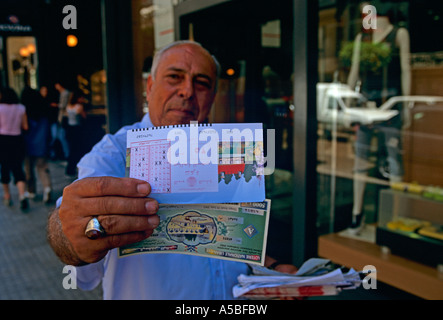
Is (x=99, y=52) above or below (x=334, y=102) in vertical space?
above

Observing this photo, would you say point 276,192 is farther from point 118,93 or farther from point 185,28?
point 118,93

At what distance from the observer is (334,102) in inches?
212

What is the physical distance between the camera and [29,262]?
14.0 ft

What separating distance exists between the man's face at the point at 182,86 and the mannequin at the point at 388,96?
3010 mm

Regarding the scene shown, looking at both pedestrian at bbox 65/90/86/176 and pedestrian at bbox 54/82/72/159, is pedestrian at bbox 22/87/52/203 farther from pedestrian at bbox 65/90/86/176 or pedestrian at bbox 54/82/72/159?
pedestrian at bbox 54/82/72/159

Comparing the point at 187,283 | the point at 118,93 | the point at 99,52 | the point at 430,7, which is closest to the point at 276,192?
the point at 118,93

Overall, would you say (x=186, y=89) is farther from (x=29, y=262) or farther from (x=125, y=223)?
(x=29, y=262)

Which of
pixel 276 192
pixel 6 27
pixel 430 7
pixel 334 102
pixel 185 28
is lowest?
pixel 276 192

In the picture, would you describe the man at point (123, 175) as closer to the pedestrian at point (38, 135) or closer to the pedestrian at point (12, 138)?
the pedestrian at point (12, 138)

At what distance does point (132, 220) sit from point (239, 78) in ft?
10.3

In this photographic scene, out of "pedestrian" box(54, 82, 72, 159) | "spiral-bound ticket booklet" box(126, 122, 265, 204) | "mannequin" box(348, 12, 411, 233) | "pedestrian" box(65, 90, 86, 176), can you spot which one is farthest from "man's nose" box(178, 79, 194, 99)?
"pedestrian" box(54, 82, 72, 159)

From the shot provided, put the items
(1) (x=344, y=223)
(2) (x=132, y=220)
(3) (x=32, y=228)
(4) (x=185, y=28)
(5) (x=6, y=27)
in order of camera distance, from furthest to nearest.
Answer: (5) (x=6, y=27) → (3) (x=32, y=228) → (1) (x=344, y=223) → (4) (x=185, y=28) → (2) (x=132, y=220)

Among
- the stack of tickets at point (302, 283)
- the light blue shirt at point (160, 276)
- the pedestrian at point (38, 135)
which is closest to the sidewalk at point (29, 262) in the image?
the pedestrian at point (38, 135)

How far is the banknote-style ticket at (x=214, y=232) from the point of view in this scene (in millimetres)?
1050
